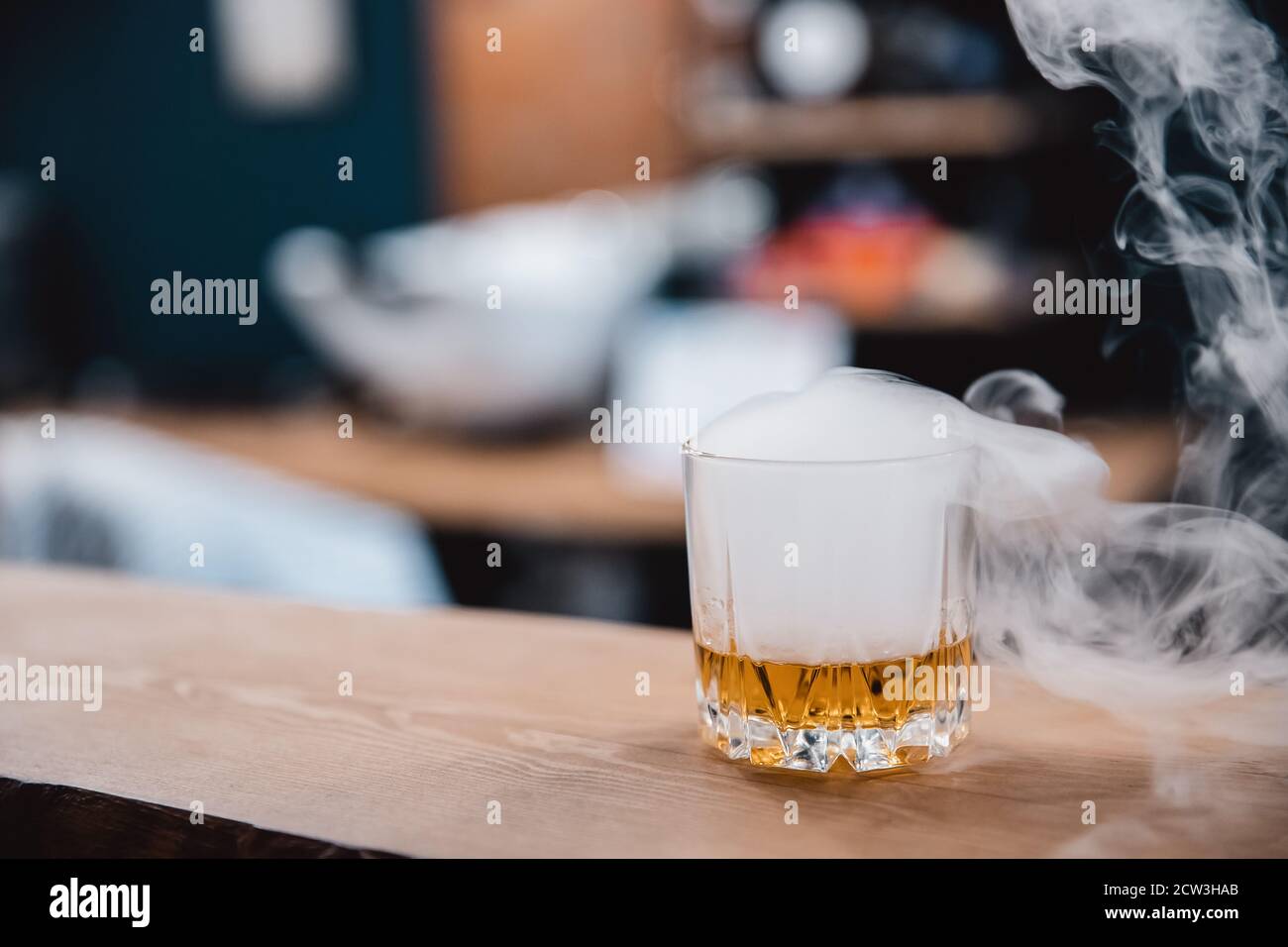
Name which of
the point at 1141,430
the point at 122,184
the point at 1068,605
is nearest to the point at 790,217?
the point at 1141,430

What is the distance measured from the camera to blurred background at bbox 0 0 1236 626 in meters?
2.09

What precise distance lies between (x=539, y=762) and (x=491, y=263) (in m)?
1.88

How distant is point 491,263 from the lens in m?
2.52

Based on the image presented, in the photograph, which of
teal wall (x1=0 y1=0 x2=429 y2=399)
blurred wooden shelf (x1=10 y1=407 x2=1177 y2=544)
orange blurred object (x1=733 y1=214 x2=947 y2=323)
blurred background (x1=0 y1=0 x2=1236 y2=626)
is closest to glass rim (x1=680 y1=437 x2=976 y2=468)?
blurred background (x1=0 y1=0 x2=1236 y2=626)

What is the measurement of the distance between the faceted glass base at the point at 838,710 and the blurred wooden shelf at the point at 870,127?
8.73 ft

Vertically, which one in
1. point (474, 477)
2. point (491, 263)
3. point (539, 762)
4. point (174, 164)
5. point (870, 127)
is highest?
point (174, 164)

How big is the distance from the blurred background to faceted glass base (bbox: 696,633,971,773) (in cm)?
29

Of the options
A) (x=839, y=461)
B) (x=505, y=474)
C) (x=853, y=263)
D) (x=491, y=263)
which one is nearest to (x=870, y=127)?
(x=853, y=263)

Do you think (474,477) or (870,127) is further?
(870,127)

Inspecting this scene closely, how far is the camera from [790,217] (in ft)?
11.7

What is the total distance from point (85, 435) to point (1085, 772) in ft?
6.48

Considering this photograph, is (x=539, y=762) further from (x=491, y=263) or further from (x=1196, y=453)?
(x=491, y=263)

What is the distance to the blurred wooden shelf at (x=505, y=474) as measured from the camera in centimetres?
205
